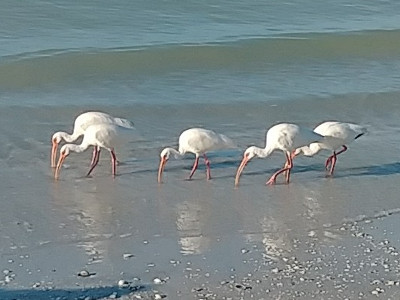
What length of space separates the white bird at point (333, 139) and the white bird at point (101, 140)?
1298mm

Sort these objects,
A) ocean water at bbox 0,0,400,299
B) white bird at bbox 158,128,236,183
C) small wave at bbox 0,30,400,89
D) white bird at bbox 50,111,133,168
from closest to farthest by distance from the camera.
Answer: ocean water at bbox 0,0,400,299 < white bird at bbox 158,128,236,183 < white bird at bbox 50,111,133,168 < small wave at bbox 0,30,400,89

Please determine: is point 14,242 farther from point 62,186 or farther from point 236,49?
point 236,49

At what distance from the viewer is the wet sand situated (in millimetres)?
6023

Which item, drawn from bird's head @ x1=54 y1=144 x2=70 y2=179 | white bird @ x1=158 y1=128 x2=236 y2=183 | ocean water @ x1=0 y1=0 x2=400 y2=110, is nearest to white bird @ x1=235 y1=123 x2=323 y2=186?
white bird @ x1=158 y1=128 x2=236 y2=183

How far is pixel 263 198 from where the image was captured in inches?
312

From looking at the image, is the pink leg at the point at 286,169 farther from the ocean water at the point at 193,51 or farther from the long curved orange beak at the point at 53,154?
the ocean water at the point at 193,51

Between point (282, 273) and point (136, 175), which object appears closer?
point (282, 273)

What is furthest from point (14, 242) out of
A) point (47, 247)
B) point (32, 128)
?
point (32, 128)

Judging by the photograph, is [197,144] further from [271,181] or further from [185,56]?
[185,56]

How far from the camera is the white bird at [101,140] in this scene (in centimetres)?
843

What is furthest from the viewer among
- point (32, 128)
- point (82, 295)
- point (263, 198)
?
point (32, 128)

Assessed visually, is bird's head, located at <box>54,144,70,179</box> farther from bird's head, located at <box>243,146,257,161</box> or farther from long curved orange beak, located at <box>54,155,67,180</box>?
bird's head, located at <box>243,146,257,161</box>

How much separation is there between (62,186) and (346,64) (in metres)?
6.27

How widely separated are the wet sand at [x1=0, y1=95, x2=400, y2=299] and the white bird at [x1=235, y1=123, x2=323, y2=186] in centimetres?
11
